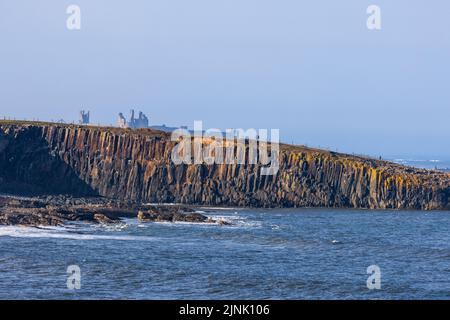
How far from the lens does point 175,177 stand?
149625mm

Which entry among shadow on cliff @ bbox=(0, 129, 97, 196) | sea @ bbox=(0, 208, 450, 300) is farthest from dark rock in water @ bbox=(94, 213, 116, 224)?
shadow on cliff @ bbox=(0, 129, 97, 196)

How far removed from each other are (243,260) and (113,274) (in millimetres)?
13975

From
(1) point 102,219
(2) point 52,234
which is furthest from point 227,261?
(1) point 102,219

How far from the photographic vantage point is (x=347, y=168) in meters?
152

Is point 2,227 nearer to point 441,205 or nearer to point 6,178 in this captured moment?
point 6,178

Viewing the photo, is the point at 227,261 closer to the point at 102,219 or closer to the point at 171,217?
the point at 102,219

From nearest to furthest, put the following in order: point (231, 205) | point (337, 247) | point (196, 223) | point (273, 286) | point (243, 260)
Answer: point (273, 286), point (243, 260), point (337, 247), point (196, 223), point (231, 205)

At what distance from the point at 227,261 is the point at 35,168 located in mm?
76202

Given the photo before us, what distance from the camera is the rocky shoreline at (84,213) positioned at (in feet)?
350

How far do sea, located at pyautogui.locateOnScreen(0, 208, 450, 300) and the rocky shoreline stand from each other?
8.05ft

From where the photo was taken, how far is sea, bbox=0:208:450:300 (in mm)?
68312

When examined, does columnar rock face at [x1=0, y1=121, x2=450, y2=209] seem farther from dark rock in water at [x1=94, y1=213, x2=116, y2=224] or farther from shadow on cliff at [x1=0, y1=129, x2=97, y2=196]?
dark rock in water at [x1=94, y1=213, x2=116, y2=224]

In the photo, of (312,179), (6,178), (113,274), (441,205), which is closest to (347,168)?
(312,179)

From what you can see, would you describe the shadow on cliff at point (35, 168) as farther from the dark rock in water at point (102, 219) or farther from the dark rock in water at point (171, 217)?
the dark rock in water at point (102, 219)
